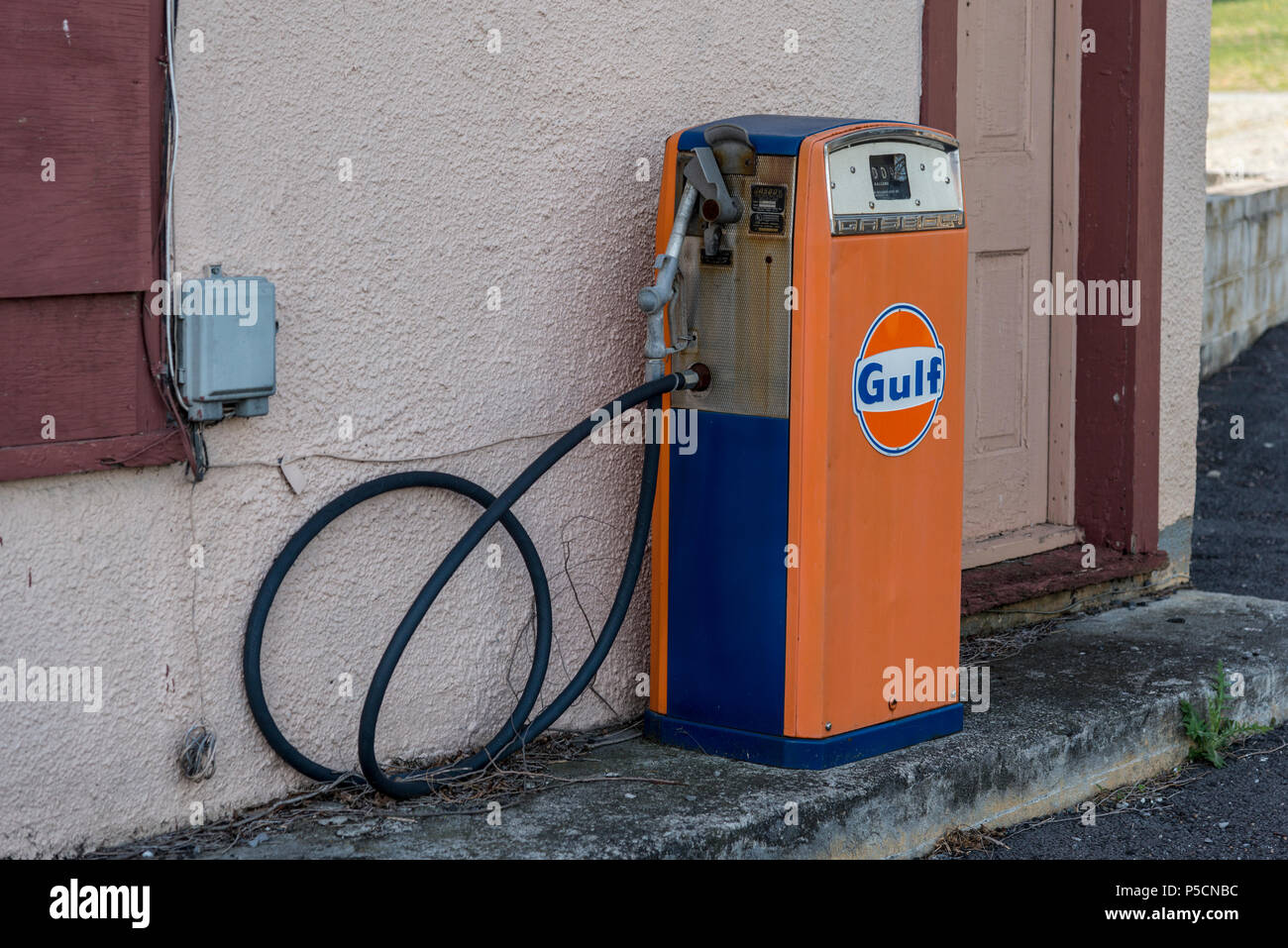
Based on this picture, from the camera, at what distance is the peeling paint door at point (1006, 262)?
4.52 metres

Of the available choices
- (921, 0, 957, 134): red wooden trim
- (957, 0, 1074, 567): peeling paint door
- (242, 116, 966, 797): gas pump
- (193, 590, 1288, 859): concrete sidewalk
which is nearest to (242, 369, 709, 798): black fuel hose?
(242, 116, 966, 797): gas pump

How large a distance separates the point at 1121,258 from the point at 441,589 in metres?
2.64

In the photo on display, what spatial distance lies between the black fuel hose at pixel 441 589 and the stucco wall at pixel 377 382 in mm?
55

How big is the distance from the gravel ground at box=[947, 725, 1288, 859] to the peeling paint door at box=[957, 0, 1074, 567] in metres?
0.96

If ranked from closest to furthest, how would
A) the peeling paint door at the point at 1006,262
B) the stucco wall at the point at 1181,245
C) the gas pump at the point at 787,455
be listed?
the gas pump at the point at 787,455 → the peeling paint door at the point at 1006,262 → the stucco wall at the point at 1181,245

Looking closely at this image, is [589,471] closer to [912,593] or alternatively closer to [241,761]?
[912,593]

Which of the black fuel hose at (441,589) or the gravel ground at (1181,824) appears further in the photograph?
the gravel ground at (1181,824)

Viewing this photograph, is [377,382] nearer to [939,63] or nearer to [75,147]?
[75,147]

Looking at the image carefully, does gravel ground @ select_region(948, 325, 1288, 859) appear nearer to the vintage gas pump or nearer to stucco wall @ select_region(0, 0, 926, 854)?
the vintage gas pump

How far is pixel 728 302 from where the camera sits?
10.5 feet

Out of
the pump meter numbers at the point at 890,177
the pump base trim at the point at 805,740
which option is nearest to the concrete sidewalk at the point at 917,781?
the pump base trim at the point at 805,740

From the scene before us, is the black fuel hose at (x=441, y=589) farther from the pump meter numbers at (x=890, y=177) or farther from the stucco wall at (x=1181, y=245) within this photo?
the stucco wall at (x=1181, y=245)
